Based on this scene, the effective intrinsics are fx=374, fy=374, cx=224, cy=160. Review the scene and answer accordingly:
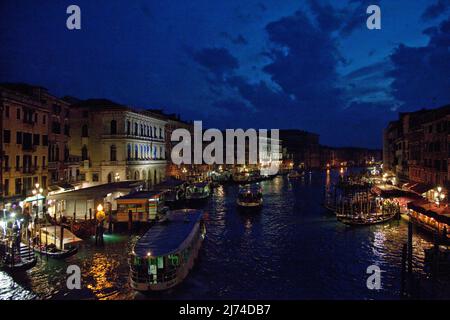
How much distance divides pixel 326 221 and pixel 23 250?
82.1 feet

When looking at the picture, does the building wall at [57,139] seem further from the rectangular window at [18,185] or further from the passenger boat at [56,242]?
the passenger boat at [56,242]

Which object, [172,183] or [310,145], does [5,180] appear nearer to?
[172,183]

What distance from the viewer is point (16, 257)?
2017 centimetres

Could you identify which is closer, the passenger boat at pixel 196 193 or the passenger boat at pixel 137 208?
the passenger boat at pixel 137 208

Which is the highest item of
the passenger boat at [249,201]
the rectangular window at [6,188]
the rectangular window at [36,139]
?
the rectangular window at [36,139]

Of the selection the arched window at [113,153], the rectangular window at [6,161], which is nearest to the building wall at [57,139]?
the rectangular window at [6,161]

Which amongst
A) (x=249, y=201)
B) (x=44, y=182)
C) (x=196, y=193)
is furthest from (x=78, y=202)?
(x=196, y=193)

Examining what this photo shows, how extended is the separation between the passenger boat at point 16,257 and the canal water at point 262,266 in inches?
20.9

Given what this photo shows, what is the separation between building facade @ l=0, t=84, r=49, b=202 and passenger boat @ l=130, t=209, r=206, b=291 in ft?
50.1

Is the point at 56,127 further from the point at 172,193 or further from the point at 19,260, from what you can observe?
the point at 19,260

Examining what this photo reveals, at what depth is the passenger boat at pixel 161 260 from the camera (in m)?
16.6

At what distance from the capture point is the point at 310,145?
182m

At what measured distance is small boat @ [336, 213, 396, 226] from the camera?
32.0 meters

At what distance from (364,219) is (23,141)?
29.5 m
